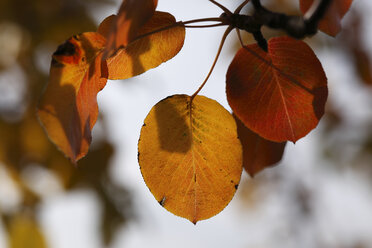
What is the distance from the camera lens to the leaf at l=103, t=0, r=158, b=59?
365 mm

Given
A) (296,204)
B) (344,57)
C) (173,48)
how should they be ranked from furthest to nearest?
(296,204)
(344,57)
(173,48)

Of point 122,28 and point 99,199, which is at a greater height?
point 122,28

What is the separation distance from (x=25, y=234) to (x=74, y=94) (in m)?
1.75

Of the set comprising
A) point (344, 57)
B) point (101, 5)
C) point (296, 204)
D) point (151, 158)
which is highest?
point (151, 158)

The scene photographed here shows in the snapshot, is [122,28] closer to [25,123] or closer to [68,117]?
[68,117]

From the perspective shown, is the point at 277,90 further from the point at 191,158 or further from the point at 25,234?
the point at 25,234

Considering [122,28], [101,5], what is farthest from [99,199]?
[122,28]

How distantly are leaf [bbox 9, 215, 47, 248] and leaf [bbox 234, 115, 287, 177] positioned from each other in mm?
1595

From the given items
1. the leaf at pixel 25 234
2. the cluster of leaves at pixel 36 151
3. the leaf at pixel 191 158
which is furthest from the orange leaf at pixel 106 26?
the leaf at pixel 25 234

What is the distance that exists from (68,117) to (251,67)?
0.73 feet

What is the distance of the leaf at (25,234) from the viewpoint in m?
1.94

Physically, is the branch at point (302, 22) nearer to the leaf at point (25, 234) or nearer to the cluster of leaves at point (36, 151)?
the cluster of leaves at point (36, 151)

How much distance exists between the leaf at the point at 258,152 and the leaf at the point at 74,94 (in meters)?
0.25

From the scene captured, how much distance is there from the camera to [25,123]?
1.85 metres
